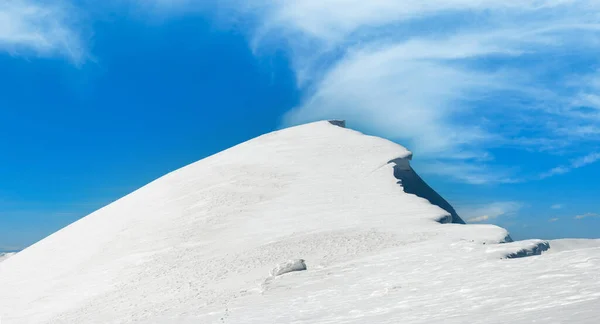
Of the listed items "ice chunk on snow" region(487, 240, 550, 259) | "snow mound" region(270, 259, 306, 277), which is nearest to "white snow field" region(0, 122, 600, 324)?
"ice chunk on snow" region(487, 240, 550, 259)

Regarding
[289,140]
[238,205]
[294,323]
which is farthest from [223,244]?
[289,140]

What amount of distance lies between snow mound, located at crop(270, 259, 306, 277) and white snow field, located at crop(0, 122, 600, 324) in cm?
41

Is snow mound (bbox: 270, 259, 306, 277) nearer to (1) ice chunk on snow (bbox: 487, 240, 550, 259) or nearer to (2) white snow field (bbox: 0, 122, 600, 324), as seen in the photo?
(2) white snow field (bbox: 0, 122, 600, 324)

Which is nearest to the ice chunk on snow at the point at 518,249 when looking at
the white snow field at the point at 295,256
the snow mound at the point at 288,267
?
the white snow field at the point at 295,256

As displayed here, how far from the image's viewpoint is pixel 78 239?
33375mm

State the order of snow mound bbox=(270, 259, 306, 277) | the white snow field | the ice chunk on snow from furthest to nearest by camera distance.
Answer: snow mound bbox=(270, 259, 306, 277)
the ice chunk on snow
the white snow field

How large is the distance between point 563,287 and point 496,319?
2.29m

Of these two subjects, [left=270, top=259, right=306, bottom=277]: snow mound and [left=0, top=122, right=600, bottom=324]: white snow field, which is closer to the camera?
[left=0, top=122, right=600, bottom=324]: white snow field

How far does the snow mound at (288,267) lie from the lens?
18766mm

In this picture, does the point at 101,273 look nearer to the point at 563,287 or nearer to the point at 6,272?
the point at 6,272

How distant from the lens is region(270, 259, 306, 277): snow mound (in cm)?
1877

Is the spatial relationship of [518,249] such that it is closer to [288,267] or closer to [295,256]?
[288,267]

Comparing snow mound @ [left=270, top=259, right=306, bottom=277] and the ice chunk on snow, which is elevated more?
snow mound @ [left=270, top=259, right=306, bottom=277]

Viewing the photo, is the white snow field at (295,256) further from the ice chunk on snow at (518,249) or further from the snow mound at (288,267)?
the snow mound at (288,267)
